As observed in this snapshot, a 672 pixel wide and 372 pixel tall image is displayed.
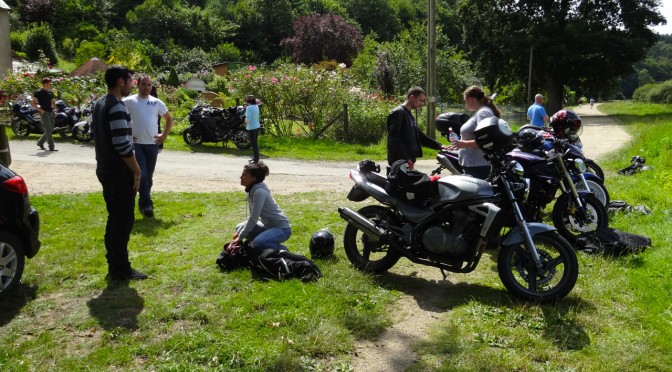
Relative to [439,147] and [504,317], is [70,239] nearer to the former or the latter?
[439,147]

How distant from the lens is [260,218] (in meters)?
6.13

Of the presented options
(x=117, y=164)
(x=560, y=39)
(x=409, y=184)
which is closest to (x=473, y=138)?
(x=409, y=184)

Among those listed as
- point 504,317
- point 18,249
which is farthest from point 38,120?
point 504,317

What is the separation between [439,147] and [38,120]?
1481 cm

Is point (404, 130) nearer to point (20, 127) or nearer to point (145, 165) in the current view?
point (145, 165)

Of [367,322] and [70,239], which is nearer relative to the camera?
[367,322]

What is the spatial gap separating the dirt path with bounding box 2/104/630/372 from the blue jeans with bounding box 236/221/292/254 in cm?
117

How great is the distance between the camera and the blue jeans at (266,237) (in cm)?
586

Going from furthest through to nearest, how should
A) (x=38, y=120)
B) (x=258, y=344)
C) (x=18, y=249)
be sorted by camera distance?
(x=38, y=120)
(x=18, y=249)
(x=258, y=344)

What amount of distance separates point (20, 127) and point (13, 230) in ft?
47.9

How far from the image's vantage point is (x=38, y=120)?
59.0ft

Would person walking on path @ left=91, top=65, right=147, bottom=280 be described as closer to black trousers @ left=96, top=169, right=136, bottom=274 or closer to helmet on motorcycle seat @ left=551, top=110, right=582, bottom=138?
black trousers @ left=96, top=169, right=136, bottom=274

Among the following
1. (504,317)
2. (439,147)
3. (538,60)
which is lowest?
(504,317)

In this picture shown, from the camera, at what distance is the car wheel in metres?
5.06
